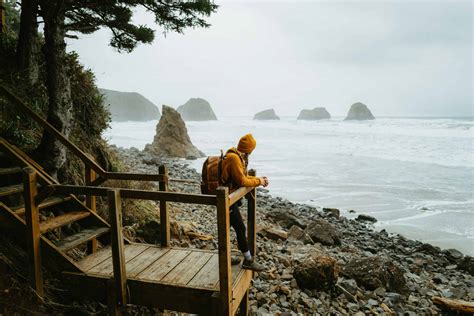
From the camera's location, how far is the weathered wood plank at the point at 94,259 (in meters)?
4.37

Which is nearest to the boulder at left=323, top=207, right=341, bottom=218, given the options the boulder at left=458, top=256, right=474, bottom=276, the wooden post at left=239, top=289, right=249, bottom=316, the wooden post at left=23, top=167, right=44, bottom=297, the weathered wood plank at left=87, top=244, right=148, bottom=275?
the boulder at left=458, top=256, right=474, bottom=276

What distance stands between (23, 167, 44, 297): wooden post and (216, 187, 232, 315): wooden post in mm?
2263

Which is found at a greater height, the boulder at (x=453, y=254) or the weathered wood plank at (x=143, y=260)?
the weathered wood plank at (x=143, y=260)

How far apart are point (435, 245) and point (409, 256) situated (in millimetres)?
2253

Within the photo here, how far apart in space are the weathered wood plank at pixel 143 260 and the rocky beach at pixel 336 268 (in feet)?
6.08

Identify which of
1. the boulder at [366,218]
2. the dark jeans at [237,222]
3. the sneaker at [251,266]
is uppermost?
the dark jeans at [237,222]

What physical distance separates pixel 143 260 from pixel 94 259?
71 cm

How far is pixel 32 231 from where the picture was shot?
12.8 feet

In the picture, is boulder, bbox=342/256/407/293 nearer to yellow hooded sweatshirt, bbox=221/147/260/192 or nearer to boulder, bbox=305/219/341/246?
boulder, bbox=305/219/341/246

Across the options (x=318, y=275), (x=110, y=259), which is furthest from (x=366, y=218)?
(x=110, y=259)

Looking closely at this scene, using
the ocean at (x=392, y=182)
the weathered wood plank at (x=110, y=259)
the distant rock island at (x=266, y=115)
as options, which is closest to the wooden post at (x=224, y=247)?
the weathered wood plank at (x=110, y=259)

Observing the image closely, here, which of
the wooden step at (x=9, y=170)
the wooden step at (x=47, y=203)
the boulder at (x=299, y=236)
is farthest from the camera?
the boulder at (x=299, y=236)

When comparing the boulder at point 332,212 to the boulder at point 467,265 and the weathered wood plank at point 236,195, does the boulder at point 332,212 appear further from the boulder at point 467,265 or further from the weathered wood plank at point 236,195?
the weathered wood plank at point 236,195

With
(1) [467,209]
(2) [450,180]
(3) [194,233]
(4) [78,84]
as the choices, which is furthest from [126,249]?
(2) [450,180]
